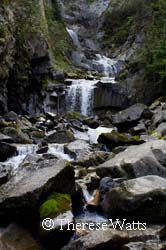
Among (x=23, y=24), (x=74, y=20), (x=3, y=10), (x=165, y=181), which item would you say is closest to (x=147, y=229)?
(x=165, y=181)

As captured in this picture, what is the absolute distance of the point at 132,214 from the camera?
333 inches

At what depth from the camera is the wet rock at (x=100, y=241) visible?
271 inches

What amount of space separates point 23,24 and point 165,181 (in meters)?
18.5

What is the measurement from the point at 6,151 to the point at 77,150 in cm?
251

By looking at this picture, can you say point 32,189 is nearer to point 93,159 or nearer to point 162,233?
point 162,233

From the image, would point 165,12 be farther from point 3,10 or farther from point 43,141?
point 43,141

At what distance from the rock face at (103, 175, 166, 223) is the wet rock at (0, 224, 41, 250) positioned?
1.97 m

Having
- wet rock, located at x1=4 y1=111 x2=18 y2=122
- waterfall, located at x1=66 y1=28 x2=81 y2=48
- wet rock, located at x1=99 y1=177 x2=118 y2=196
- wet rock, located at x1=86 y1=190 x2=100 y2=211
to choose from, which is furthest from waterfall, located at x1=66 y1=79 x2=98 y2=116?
wet rock, located at x1=86 y1=190 x2=100 y2=211

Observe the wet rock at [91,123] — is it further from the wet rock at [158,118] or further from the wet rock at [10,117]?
the wet rock at [10,117]

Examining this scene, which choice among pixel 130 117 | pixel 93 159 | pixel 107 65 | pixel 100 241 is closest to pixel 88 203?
pixel 100 241

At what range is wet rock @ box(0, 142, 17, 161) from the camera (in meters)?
14.2

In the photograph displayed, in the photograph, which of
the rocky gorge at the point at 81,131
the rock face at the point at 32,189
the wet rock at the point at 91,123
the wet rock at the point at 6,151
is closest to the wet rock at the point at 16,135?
the rocky gorge at the point at 81,131

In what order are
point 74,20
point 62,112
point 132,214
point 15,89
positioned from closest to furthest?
point 132,214 < point 15,89 < point 62,112 < point 74,20

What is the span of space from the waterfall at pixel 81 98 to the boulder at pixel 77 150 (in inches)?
416
